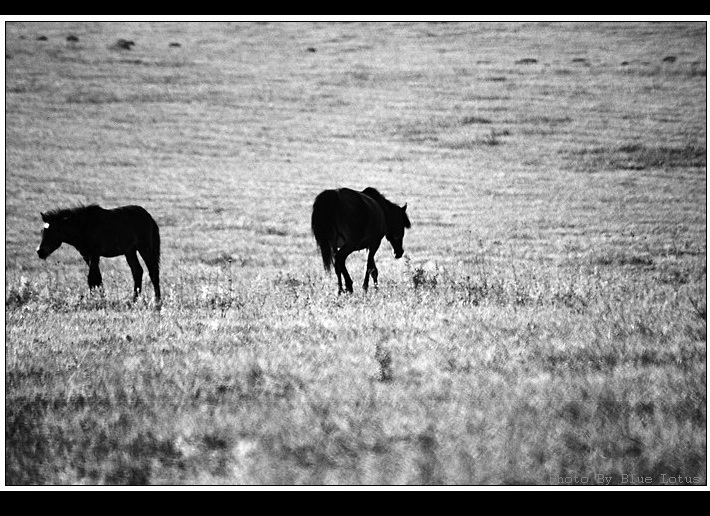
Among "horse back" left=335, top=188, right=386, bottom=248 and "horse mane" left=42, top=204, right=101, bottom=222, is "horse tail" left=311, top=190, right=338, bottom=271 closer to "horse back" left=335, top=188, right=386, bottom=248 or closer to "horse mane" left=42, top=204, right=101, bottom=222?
"horse back" left=335, top=188, right=386, bottom=248

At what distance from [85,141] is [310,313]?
28237mm

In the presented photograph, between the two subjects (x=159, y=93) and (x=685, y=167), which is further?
(x=159, y=93)

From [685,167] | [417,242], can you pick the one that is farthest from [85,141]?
[685,167]

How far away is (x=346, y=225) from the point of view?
1207cm

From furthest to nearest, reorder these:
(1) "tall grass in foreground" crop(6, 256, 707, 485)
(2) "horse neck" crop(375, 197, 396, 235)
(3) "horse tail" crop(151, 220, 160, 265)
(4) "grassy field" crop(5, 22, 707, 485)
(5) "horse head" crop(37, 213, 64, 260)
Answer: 1. (2) "horse neck" crop(375, 197, 396, 235)
2. (3) "horse tail" crop(151, 220, 160, 265)
3. (5) "horse head" crop(37, 213, 64, 260)
4. (4) "grassy field" crop(5, 22, 707, 485)
5. (1) "tall grass in foreground" crop(6, 256, 707, 485)

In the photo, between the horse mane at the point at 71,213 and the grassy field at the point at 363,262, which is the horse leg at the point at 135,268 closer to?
the grassy field at the point at 363,262

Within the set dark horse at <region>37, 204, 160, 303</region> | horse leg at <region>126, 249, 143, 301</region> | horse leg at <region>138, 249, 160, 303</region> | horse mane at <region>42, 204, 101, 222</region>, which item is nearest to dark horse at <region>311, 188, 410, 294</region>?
horse leg at <region>138, 249, 160, 303</region>

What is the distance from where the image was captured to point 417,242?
19.9 m

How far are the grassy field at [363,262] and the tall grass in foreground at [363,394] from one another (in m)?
0.03

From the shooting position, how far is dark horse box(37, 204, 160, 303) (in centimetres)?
1092

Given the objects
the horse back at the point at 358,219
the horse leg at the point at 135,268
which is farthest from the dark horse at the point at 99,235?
the horse back at the point at 358,219

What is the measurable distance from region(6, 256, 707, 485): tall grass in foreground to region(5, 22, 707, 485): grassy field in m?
0.03

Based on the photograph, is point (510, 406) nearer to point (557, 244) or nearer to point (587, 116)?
point (557, 244)

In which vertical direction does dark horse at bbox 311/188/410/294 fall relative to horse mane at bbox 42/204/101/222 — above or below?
below
